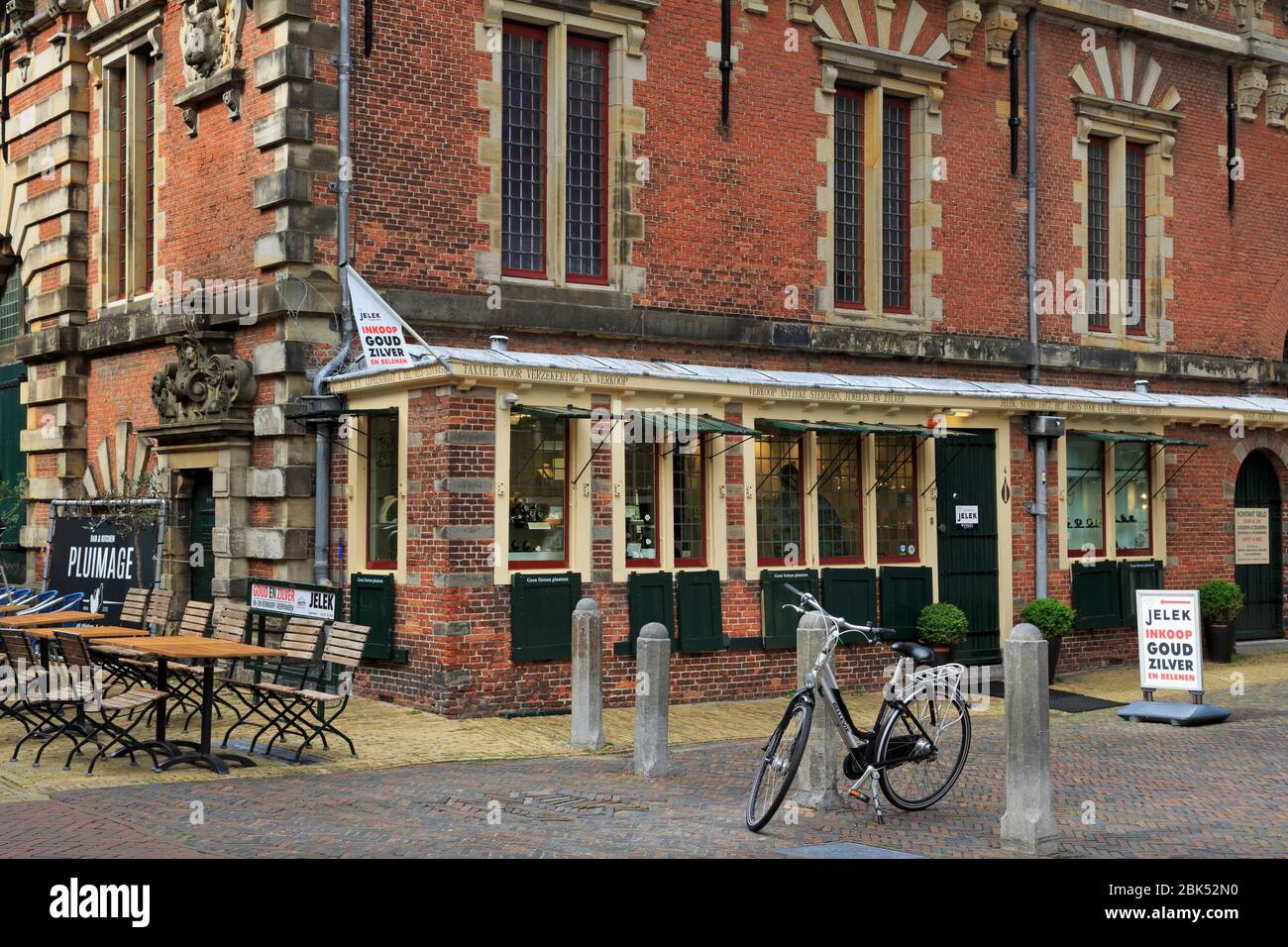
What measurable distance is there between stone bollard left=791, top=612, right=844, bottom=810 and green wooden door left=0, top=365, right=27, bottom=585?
15560 mm

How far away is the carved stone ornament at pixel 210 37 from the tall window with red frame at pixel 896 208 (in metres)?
8.58

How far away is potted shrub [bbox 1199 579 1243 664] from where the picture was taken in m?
21.6

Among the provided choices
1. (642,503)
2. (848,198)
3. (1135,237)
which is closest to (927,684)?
(642,503)

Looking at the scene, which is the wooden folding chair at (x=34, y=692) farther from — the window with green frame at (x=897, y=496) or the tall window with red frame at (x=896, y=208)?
the tall window with red frame at (x=896, y=208)

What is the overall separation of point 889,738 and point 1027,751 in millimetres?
1107

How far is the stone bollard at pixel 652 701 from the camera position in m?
12.1

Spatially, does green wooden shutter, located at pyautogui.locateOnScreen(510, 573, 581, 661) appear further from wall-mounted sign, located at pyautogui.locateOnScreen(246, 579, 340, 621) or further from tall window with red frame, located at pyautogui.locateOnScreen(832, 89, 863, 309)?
tall window with red frame, located at pyautogui.locateOnScreen(832, 89, 863, 309)

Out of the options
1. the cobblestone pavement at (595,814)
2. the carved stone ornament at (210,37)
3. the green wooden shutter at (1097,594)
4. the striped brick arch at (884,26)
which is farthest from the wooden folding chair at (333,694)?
the green wooden shutter at (1097,594)

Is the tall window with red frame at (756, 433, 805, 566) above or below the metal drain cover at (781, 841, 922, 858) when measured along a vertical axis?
above

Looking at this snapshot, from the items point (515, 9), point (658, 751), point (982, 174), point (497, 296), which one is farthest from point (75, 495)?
point (982, 174)

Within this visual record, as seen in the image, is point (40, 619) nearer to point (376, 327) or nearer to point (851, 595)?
point (376, 327)

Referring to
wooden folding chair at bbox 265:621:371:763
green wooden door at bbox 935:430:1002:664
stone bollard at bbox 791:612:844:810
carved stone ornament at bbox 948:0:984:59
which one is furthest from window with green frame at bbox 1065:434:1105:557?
wooden folding chair at bbox 265:621:371:763

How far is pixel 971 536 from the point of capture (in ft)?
64.7

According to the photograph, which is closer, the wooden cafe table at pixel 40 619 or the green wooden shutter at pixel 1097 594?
the wooden cafe table at pixel 40 619
